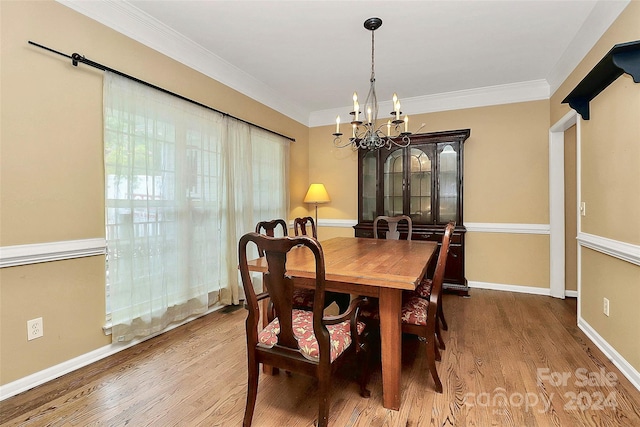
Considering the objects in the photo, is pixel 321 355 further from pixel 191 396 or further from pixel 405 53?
pixel 405 53

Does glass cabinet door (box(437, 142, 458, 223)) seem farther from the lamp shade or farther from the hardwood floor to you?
the hardwood floor

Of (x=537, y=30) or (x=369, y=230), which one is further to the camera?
(x=369, y=230)

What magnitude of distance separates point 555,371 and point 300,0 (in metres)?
3.11

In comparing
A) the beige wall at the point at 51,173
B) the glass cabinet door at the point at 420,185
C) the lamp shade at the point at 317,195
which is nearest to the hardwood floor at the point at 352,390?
the beige wall at the point at 51,173

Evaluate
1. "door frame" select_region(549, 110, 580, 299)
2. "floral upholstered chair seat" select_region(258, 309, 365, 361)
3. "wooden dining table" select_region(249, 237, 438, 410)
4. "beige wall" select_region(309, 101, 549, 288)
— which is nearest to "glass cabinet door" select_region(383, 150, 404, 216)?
"beige wall" select_region(309, 101, 549, 288)

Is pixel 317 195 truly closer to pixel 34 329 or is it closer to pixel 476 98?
pixel 476 98

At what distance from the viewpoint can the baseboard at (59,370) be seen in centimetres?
174

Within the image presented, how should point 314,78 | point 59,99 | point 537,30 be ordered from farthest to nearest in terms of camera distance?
point 314,78, point 537,30, point 59,99

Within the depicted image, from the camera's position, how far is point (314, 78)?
3.55 metres

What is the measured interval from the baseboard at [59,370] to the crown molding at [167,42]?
7.63 feet

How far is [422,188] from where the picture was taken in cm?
405

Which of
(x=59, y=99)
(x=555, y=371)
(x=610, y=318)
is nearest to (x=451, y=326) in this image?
(x=555, y=371)

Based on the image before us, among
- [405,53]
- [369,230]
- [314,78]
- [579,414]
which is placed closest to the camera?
[579,414]

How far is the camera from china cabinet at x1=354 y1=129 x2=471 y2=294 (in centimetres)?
378
